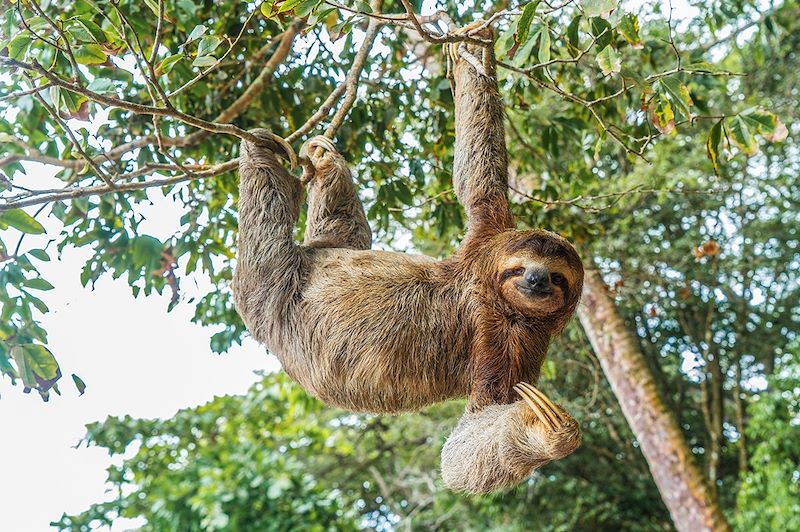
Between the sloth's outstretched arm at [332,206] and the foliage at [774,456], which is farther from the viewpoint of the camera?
the foliage at [774,456]

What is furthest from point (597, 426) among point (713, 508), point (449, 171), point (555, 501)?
point (449, 171)

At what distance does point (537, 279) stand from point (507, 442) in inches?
36.4

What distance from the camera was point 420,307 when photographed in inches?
169

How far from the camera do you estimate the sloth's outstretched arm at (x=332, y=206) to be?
4.95 metres

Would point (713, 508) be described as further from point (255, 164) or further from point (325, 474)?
point (325, 474)

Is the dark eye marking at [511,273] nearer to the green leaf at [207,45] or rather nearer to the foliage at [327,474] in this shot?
the green leaf at [207,45]

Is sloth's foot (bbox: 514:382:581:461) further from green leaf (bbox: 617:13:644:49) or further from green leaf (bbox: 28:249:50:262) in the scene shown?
green leaf (bbox: 28:249:50:262)

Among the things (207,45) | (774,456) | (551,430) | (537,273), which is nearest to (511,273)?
(537,273)

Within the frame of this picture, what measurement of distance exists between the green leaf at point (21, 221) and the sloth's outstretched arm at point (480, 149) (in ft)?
7.92

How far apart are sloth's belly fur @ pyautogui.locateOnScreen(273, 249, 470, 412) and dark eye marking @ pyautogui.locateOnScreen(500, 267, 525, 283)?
32 centimetres

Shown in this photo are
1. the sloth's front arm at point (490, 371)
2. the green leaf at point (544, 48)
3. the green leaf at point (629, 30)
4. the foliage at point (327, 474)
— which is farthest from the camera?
the foliage at point (327, 474)

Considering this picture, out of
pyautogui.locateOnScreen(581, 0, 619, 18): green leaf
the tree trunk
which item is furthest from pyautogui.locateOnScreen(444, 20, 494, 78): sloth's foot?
the tree trunk

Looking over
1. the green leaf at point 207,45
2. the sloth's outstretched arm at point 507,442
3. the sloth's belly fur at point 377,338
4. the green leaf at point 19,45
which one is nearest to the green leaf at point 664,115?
the sloth's belly fur at point 377,338

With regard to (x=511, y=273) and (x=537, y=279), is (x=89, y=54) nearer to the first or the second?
(x=511, y=273)
